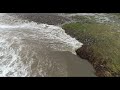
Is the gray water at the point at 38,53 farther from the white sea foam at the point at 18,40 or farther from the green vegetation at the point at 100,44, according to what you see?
the green vegetation at the point at 100,44

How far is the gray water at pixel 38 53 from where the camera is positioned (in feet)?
27.0

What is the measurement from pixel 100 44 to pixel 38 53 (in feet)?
9.68

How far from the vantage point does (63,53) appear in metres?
9.70

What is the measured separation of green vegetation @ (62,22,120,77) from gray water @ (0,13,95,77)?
343 millimetres

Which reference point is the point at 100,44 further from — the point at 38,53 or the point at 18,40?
the point at 18,40

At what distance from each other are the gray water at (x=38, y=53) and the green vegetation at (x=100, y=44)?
343mm

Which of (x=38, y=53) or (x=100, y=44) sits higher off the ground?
(x=100, y=44)

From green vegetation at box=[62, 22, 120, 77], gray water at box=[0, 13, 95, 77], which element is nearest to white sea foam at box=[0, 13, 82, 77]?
gray water at box=[0, 13, 95, 77]

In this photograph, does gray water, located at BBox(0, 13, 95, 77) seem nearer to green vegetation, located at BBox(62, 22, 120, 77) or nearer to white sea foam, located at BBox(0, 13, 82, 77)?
white sea foam, located at BBox(0, 13, 82, 77)

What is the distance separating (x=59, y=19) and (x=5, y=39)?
4551 millimetres

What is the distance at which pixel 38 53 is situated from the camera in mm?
9469

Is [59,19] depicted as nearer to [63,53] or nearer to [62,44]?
[62,44]

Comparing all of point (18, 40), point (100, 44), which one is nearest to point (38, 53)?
point (18, 40)
